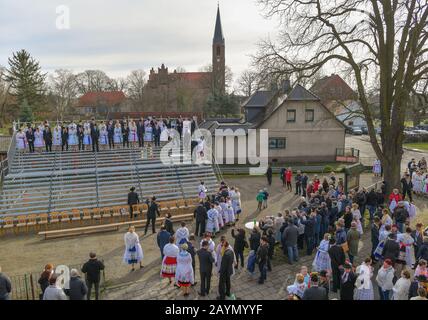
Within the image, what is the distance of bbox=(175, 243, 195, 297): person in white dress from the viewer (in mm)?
10773

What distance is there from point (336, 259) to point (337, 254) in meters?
0.16

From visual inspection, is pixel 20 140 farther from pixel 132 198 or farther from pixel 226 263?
pixel 226 263

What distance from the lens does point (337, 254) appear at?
10.5 m

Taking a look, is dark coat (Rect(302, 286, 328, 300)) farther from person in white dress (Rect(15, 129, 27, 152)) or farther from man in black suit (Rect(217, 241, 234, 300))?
person in white dress (Rect(15, 129, 27, 152))

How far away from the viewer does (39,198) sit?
64.1 ft

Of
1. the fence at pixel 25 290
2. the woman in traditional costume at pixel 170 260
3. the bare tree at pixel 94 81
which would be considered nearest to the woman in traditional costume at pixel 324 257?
the woman in traditional costume at pixel 170 260

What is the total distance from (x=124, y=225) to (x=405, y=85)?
14754 mm

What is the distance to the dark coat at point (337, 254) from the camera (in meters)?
10.5

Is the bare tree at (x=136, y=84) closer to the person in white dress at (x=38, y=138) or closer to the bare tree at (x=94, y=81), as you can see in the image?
the bare tree at (x=94, y=81)

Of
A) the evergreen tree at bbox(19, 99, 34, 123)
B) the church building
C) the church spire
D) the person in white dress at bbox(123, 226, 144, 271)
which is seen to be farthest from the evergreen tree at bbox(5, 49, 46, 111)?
the person in white dress at bbox(123, 226, 144, 271)

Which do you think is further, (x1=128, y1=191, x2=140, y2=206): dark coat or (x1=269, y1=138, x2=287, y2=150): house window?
(x1=269, y1=138, x2=287, y2=150): house window

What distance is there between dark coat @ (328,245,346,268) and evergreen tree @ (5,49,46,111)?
59156mm

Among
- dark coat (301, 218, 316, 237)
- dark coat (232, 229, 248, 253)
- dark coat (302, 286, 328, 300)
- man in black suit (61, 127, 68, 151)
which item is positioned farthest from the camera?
man in black suit (61, 127, 68, 151)
